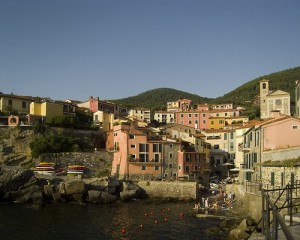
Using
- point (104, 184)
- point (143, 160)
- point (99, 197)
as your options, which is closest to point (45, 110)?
point (143, 160)

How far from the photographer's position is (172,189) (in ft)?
185

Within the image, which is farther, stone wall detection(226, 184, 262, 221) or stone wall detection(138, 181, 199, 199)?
stone wall detection(138, 181, 199, 199)

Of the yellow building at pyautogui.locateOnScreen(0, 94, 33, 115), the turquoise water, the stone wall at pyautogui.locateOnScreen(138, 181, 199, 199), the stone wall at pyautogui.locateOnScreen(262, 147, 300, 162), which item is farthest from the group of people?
the yellow building at pyautogui.locateOnScreen(0, 94, 33, 115)

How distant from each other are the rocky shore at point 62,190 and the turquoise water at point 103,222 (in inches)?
128

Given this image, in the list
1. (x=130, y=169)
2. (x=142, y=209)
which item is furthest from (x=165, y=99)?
(x=142, y=209)

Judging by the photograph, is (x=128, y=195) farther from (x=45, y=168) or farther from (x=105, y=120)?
(x=105, y=120)

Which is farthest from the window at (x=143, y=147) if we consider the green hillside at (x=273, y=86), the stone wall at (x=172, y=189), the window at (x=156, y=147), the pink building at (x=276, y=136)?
the green hillside at (x=273, y=86)

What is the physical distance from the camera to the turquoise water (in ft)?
108

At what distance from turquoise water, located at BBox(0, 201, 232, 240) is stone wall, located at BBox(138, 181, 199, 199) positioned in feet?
20.3

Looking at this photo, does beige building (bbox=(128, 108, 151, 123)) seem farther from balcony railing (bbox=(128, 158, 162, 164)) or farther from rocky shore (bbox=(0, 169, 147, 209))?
rocky shore (bbox=(0, 169, 147, 209))

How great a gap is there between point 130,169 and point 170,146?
29.1 ft

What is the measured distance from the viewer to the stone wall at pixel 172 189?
55625 millimetres

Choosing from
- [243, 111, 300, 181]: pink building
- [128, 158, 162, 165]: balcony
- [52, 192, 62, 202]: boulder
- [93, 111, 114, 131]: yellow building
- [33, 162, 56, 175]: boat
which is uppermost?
[93, 111, 114, 131]: yellow building

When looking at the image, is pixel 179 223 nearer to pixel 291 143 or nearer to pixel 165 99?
pixel 291 143
